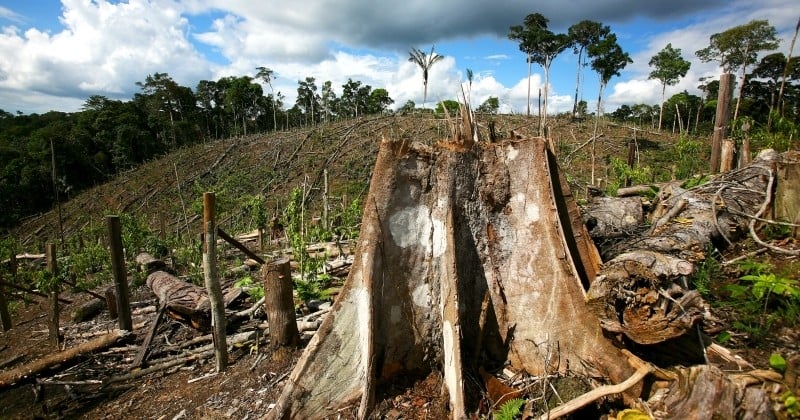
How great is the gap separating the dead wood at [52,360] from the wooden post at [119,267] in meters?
0.22

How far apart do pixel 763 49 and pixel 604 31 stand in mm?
9581

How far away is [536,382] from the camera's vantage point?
8.37ft

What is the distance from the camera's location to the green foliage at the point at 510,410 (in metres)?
2.25

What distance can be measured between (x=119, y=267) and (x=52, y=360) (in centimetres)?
122

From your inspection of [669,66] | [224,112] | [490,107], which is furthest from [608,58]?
[224,112]

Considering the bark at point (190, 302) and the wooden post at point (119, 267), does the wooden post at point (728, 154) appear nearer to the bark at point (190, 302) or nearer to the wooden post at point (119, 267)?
the bark at point (190, 302)

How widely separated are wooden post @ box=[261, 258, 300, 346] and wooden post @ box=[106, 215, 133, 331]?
2515 mm

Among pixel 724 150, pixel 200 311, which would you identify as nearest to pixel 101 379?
pixel 200 311

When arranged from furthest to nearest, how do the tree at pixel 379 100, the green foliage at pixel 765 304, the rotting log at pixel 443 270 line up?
the tree at pixel 379 100 < the rotting log at pixel 443 270 < the green foliage at pixel 765 304

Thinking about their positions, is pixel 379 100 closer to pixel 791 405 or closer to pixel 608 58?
pixel 608 58

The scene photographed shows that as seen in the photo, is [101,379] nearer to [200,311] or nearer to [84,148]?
[200,311]

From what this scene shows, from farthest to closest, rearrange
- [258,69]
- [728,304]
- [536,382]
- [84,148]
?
1. [258,69]
2. [84,148]
3. [728,304]
4. [536,382]

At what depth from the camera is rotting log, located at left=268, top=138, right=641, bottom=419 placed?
2.74m

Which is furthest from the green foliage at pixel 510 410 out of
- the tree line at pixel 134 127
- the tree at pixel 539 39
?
the tree line at pixel 134 127
